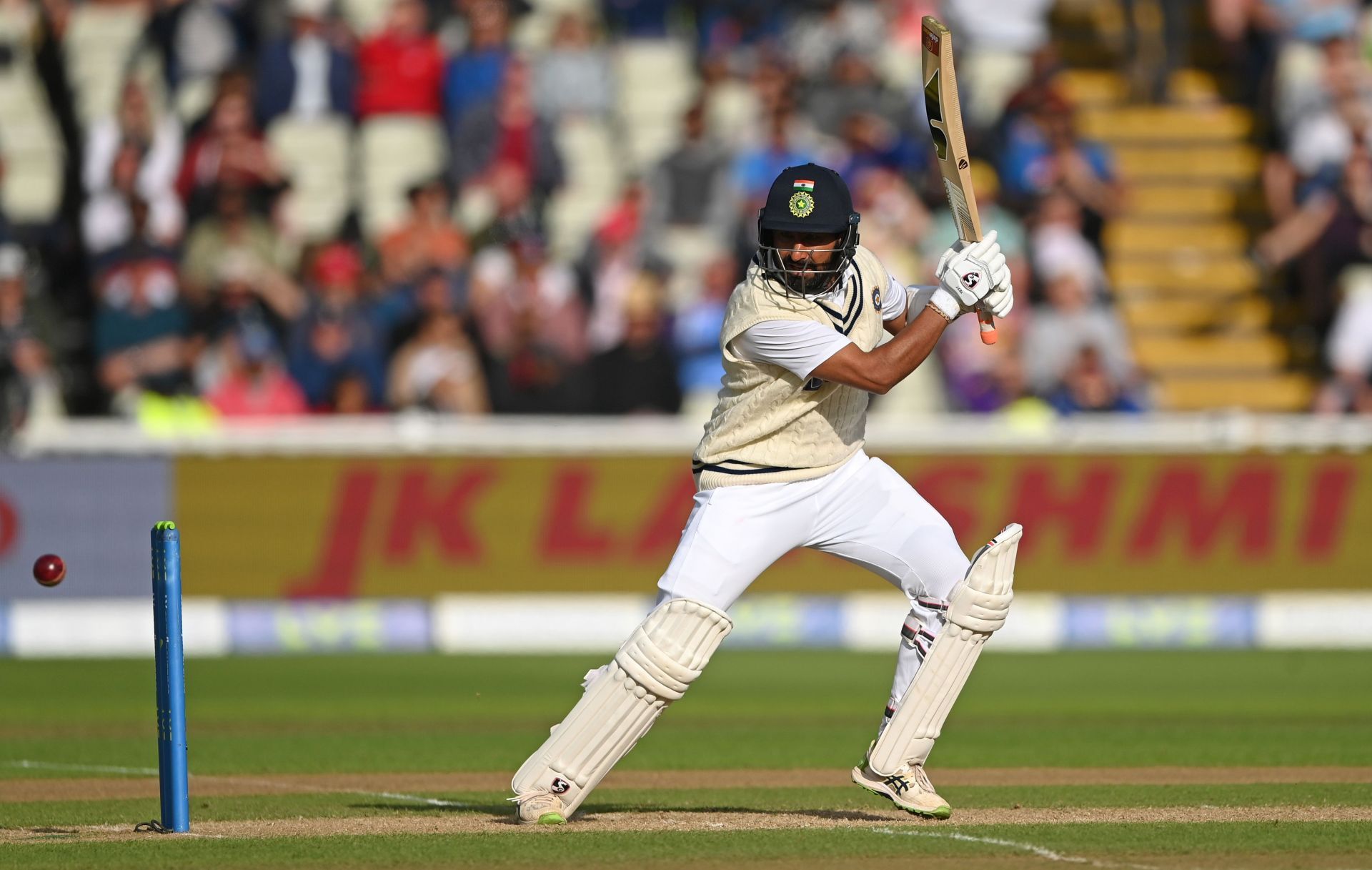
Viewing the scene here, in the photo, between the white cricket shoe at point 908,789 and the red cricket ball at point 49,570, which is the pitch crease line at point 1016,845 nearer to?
the white cricket shoe at point 908,789

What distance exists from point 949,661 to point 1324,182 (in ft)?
35.3

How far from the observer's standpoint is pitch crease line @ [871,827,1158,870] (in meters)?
5.96

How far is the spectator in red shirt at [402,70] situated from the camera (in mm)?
16781

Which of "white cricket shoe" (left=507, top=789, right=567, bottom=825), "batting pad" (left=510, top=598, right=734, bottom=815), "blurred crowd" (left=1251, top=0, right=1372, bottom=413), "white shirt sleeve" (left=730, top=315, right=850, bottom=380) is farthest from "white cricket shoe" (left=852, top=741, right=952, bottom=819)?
"blurred crowd" (left=1251, top=0, right=1372, bottom=413)

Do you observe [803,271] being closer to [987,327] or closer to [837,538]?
[987,327]

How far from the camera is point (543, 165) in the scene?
16.4m

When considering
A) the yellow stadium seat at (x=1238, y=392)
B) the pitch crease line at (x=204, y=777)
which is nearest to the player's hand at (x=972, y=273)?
the pitch crease line at (x=204, y=777)

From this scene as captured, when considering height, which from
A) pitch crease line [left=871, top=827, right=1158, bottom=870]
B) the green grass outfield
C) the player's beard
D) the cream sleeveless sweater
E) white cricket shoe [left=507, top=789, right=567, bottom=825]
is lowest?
the green grass outfield

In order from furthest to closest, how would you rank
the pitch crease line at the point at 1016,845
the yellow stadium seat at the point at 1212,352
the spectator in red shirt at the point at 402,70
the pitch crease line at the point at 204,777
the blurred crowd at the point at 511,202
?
1. the yellow stadium seat at the point at 1212,352
2. the spectator in red shirt at the point at 402,70
3. the blurred crowd at the point at 511,202
4. the pitch crease line at the point at 204,777
5. the pitch crease line at the point at 1016,845

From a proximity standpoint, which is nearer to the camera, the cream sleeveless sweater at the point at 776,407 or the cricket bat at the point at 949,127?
the cream sleeveless sweater at the point at 776,407

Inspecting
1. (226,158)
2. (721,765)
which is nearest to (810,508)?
(721,765)

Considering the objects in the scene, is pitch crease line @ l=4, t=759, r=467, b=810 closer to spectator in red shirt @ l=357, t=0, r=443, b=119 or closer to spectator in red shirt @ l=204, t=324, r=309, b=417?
spectator in red shirt @ l=204, t=324, r=309, b=417

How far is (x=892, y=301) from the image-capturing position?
705 cm

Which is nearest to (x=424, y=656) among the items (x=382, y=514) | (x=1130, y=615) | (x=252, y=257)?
(x=382, y=514)
